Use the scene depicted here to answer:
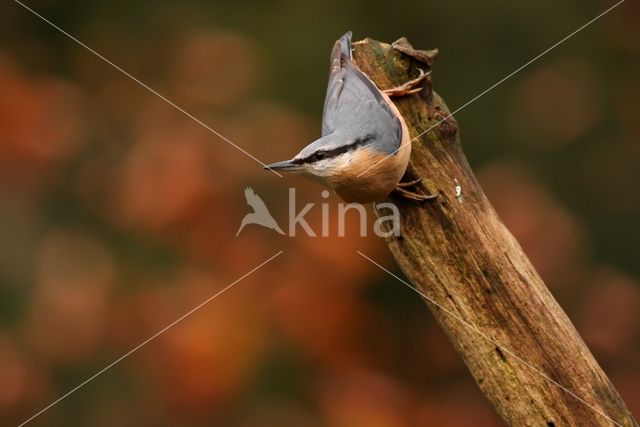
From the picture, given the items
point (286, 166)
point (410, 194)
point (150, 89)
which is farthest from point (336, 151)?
point (150, 89)

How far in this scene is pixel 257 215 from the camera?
4039 mm

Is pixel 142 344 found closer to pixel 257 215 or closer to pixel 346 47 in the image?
pixel 257 215

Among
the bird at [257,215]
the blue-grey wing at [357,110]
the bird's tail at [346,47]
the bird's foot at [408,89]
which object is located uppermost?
the bird's tail at [346,47]

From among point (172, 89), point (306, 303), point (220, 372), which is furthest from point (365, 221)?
point (172, 89)

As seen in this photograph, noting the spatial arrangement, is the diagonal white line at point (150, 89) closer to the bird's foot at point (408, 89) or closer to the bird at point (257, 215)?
the bird at point (257, 215)

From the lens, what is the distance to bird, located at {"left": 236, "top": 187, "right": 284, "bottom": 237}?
13.1 ft

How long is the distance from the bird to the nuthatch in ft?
4.09

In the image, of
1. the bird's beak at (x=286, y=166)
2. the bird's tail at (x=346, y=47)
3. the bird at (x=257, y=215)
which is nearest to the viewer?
the bird's beak at (x=286, y=166)

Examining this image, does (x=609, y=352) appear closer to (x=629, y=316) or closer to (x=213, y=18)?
(x=629, y=316)

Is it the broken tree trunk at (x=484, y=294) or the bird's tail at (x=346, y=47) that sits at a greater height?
the bird's tail at (x=346, y=47)

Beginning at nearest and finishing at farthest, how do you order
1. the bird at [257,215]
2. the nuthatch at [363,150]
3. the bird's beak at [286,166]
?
1. the bird's beak at [286,166]
2. the nuthatch at [363,150]
3. the bird at [257,215]

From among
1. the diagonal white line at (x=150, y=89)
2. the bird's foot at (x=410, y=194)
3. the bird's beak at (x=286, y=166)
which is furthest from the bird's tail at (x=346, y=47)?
the diagonal white line at (x=150, y=89)

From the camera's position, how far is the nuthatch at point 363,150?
2.53 metres

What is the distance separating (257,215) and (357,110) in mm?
1406
